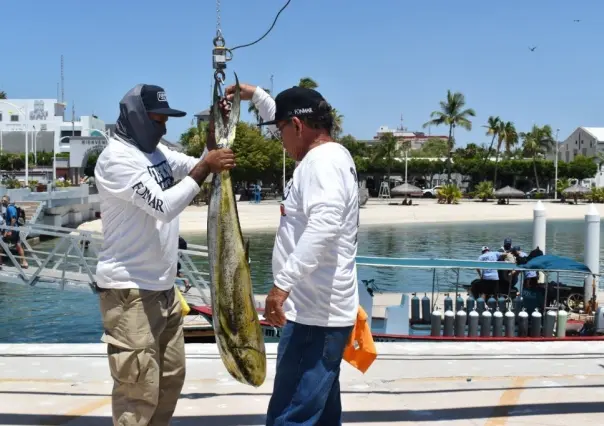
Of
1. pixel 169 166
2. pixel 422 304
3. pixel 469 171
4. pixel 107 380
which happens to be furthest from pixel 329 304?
pixel 469 171

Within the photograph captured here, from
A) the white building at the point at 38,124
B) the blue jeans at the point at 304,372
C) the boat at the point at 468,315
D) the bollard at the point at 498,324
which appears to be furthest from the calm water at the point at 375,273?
the white building at the point at 38,124

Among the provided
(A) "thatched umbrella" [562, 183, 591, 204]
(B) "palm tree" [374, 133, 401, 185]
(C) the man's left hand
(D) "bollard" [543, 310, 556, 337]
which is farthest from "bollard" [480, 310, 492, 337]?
(B) "palm tree" [374, 133, 401, 185]

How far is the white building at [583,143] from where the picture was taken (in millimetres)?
117062

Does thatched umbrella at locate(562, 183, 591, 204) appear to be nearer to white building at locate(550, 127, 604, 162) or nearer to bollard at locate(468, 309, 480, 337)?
white building at locate(550, 127, 604, 162)

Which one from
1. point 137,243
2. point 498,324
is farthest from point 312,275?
point 498,324

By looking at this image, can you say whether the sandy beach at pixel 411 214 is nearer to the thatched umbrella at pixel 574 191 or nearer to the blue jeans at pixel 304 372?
the thatched umbrella at pixel 574 191

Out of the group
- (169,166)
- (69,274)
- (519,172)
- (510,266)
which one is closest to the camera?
(169,166)

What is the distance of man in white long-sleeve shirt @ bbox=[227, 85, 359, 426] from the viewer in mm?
3621

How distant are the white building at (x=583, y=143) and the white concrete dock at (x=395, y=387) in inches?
4523

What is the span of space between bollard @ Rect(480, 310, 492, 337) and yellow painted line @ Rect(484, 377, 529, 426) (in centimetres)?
674

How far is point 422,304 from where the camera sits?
14.1m

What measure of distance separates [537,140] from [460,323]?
10124 cm

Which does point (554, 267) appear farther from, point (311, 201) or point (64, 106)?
point (64, 106)

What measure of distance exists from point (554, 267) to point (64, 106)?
456ft
